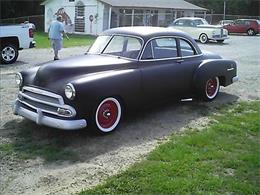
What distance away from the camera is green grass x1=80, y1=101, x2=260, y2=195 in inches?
167

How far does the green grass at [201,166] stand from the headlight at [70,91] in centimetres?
138

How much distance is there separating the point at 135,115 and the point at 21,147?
227cm

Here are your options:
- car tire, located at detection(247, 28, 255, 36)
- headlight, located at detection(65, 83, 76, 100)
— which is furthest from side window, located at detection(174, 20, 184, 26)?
headlight, located at detection(65, 83, 76, 100)

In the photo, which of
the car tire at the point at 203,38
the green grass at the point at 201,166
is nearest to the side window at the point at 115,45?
the green grass at the point at 201,166

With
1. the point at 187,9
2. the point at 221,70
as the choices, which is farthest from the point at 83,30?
the point at 221,70

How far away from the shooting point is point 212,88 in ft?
27.3

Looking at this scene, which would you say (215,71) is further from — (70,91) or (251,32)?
(251,32)

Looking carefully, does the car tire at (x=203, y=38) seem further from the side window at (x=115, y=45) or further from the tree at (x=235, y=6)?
the tree at (x=235, y=6)

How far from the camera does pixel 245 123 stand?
674 centimetres

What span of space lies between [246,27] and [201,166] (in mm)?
36079

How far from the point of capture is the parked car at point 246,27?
125 feet

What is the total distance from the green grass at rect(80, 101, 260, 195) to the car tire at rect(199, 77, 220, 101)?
1.33m

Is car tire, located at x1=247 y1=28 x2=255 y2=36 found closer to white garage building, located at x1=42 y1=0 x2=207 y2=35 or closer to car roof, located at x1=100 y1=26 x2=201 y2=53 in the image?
white garage building, located at x1=42 y1=0 x2=207 y2=35

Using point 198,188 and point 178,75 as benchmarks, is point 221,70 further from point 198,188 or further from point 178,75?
point 198,188
